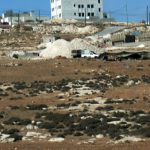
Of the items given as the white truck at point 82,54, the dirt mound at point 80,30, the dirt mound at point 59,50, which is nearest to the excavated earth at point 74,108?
the white truck at point 82,54

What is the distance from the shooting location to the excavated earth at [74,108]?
22.3 meters

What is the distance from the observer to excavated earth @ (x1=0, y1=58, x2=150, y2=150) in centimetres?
2228

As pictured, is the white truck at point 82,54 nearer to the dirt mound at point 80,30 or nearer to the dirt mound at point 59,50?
the dirt mound at point 59,50

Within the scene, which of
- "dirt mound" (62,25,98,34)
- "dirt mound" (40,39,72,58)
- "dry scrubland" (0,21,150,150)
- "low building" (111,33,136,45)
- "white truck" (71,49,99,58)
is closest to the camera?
"dry scrubland" (0,21,150,150)

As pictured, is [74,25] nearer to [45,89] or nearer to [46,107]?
[45,89]

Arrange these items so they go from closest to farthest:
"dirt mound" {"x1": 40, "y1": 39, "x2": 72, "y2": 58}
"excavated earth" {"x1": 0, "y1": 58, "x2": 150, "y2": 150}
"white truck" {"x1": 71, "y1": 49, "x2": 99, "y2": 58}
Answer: "excavated earth" {"x1": 0, "y1": 58, "x2": 150, "y2": 150} < "white truck" {"x1": 71, "y1": 49, "x2": 99, "y2": 58} < "dirt mound" {"x1": 40, "y1": 39, "x2": 72, "y2": 58}

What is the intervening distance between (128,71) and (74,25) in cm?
11244

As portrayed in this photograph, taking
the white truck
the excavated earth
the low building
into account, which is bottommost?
the excavated earth

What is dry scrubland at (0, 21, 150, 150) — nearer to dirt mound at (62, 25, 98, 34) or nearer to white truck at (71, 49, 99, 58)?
white truck at (71, 49, 99, 58)

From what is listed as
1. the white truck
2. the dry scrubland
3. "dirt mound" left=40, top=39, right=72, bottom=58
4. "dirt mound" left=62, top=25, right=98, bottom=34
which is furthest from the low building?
the dry scrubland

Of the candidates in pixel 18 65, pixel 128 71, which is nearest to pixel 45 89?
pixel 128 71

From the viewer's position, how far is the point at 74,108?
3284cm

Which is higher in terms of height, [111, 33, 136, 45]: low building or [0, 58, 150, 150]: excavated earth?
[111, 33, 136, 45]: low building

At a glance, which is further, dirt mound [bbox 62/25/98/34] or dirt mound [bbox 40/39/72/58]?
dirt mound [bbox 62/25/98/34]
